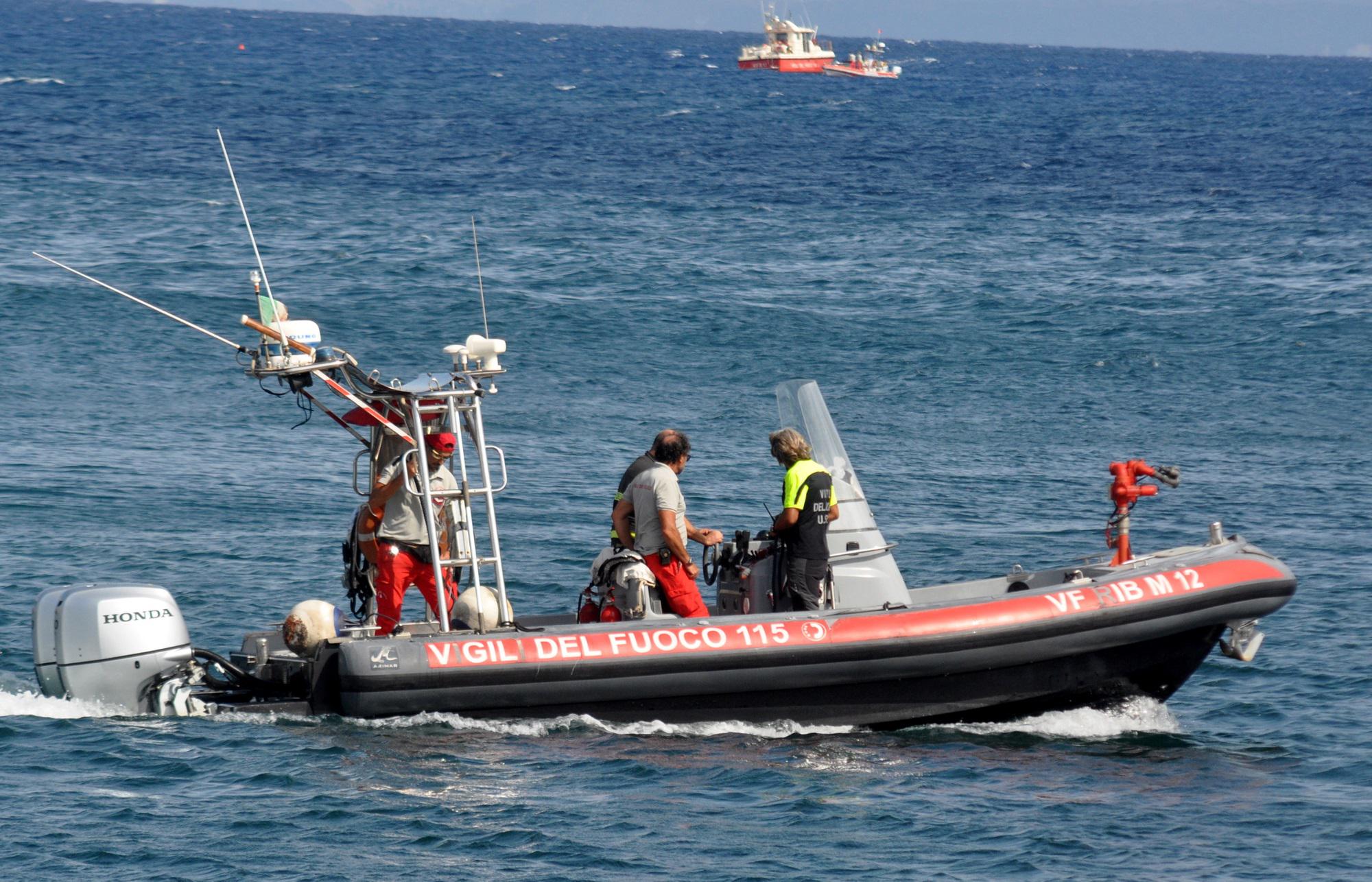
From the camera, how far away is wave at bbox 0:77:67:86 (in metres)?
51.3

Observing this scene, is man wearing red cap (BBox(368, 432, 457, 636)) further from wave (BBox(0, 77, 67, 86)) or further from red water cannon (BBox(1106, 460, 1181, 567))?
wave (BBox(0, 77, 67, 86))

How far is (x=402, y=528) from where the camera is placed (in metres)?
8.68

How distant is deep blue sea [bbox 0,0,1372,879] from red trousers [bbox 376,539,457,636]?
0.70 meters

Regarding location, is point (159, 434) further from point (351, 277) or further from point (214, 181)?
point (214, 181)

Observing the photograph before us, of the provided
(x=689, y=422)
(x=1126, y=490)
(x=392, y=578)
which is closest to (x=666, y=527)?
(x=392, y=578)


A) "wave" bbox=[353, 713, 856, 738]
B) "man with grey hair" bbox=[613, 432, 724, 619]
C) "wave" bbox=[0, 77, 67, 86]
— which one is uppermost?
"wave" bbox=[0, 77, 67, 86]

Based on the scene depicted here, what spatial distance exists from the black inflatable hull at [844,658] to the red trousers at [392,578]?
505mm

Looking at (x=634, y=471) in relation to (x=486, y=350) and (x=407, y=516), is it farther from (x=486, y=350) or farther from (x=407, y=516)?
(x=407, y=516)

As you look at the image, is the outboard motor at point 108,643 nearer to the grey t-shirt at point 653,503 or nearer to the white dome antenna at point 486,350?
the white dome antenna at point 486,350

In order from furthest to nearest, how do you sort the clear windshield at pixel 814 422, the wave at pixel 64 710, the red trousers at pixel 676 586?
the clear windshield at pixel 814 422 < the red trousers at pixel 676 586 < the wave at pixel 64 710

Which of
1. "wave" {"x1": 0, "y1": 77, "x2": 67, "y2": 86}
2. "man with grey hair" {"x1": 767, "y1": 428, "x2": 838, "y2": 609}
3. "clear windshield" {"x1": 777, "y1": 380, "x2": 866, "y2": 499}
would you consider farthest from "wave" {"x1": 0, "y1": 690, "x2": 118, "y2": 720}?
"wave" {"x1": 0, "y1": 77, "x2": 67, "y2": 86}

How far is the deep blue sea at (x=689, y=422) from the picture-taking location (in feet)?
24.4

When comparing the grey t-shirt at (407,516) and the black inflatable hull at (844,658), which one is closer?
the black inflatable hull at (844,658)

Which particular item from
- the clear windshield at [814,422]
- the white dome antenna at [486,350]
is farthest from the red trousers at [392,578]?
the clear windshield at [814,422]
